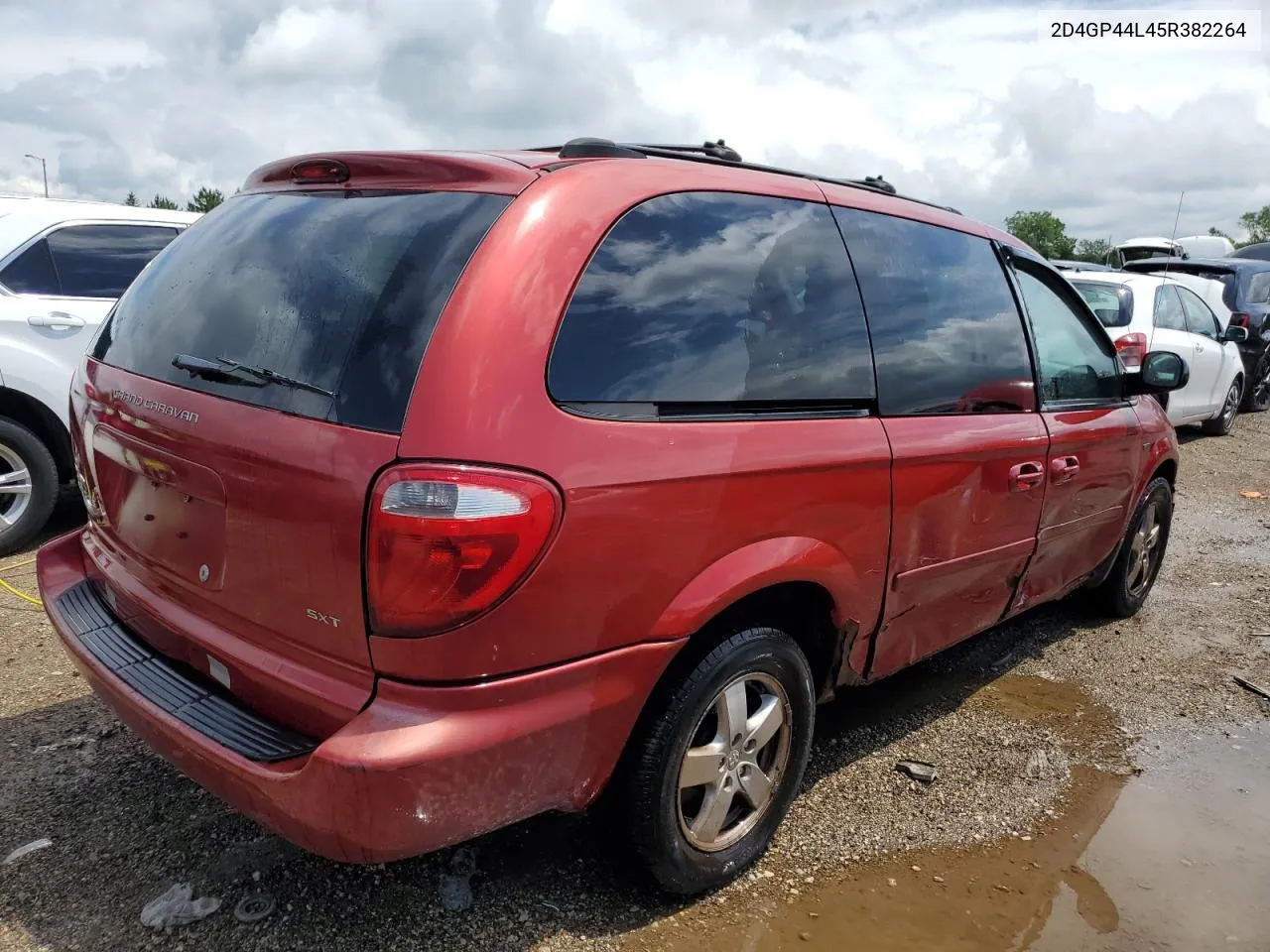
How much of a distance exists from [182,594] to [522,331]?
1076mm

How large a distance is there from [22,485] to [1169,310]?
9.41 meters

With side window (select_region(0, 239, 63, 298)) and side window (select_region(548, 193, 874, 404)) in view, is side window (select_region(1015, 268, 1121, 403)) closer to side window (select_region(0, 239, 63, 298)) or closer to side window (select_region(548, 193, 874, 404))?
side window (select_region(548, 193, 874, 404))

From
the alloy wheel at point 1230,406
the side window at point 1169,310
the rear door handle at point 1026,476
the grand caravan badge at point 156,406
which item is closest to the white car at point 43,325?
the grand caravan badge at point 156,406

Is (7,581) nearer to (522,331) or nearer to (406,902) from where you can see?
(406,902)

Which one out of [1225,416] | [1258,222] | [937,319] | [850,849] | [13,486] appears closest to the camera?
[850,849]

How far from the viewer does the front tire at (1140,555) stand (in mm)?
4523

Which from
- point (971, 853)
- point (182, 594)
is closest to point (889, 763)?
point (971, 853)

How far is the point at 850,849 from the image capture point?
9.14 ft

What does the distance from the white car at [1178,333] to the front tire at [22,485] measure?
24.3 feet

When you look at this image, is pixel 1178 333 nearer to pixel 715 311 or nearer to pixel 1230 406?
pixel 1230 406

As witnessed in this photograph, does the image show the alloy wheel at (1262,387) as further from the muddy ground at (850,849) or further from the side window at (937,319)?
the side window at (937,319)

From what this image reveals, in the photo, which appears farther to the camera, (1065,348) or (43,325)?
(43,325)

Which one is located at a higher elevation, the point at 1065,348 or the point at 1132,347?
the point at 1065,348

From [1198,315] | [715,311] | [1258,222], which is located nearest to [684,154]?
[715,311]
